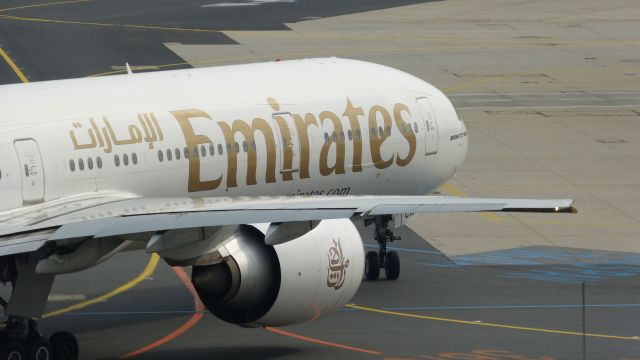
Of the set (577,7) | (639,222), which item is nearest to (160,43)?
(577,7)

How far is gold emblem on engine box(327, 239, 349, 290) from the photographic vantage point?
31656 mm

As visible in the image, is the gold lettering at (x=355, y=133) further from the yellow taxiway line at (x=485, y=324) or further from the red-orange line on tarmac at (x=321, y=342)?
the red-orange line on tarmac at (x=321, y=342)

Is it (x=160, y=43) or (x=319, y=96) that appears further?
(x=160, y=43)

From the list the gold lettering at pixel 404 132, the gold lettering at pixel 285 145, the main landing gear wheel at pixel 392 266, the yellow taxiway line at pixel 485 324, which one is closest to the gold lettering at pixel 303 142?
the gold lettering at pixel 285 145

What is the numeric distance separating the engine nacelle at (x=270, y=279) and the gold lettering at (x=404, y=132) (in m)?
8.24

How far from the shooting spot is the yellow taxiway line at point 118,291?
3612 cm

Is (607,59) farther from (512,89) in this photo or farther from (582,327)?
(582,327)

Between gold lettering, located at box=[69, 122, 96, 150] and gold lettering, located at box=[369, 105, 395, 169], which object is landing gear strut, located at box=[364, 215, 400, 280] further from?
gold lettering, located at box=[69, 122, 96, 150]

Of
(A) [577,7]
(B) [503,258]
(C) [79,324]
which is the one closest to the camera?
(C) [79,324]

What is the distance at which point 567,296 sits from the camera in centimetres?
3803

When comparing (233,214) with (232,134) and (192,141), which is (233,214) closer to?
(192,141)

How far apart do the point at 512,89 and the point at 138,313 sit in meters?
36.8

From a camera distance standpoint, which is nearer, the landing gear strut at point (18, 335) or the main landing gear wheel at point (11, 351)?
the main landing gear wheel at point (11, 351)

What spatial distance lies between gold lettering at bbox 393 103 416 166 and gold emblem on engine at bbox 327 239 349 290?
7.97 m
